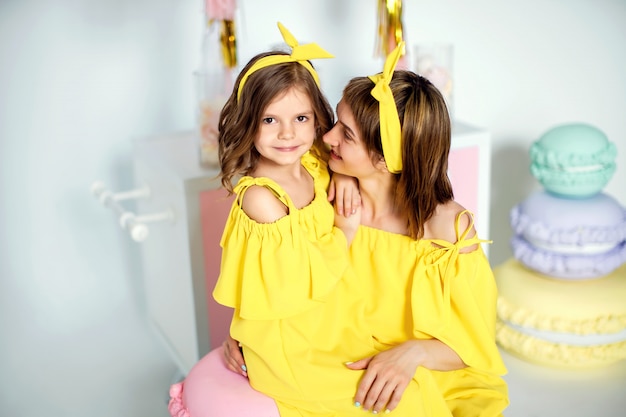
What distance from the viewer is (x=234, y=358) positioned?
132cm

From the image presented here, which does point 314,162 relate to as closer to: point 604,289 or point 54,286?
point 604,289

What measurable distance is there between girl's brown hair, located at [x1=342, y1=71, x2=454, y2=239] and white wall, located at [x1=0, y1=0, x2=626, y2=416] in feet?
1.87

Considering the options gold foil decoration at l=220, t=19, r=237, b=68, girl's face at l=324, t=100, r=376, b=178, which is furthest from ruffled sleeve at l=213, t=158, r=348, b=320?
gold foil decoration at l=220, t=19, r=237, b=68

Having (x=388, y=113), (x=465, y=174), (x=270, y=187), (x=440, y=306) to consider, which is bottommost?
(x=440, y=306)

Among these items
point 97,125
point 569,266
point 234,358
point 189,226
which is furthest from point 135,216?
point 569,266

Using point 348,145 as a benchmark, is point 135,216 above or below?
below

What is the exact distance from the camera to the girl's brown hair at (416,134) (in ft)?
4.00

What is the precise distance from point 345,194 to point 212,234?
1.28 feet

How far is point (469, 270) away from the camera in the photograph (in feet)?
4.22

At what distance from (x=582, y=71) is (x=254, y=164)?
1.61 meters

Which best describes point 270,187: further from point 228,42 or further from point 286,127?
point 228,42

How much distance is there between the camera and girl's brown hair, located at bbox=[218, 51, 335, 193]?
1204 mm

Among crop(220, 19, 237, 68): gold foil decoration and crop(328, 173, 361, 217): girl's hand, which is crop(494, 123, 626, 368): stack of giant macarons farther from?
crop(220, 19, 237, 68): gold foil decoration

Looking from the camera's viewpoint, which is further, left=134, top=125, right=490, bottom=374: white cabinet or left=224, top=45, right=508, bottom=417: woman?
left=134, top=125, right=490, bottom=374: white cabinet
